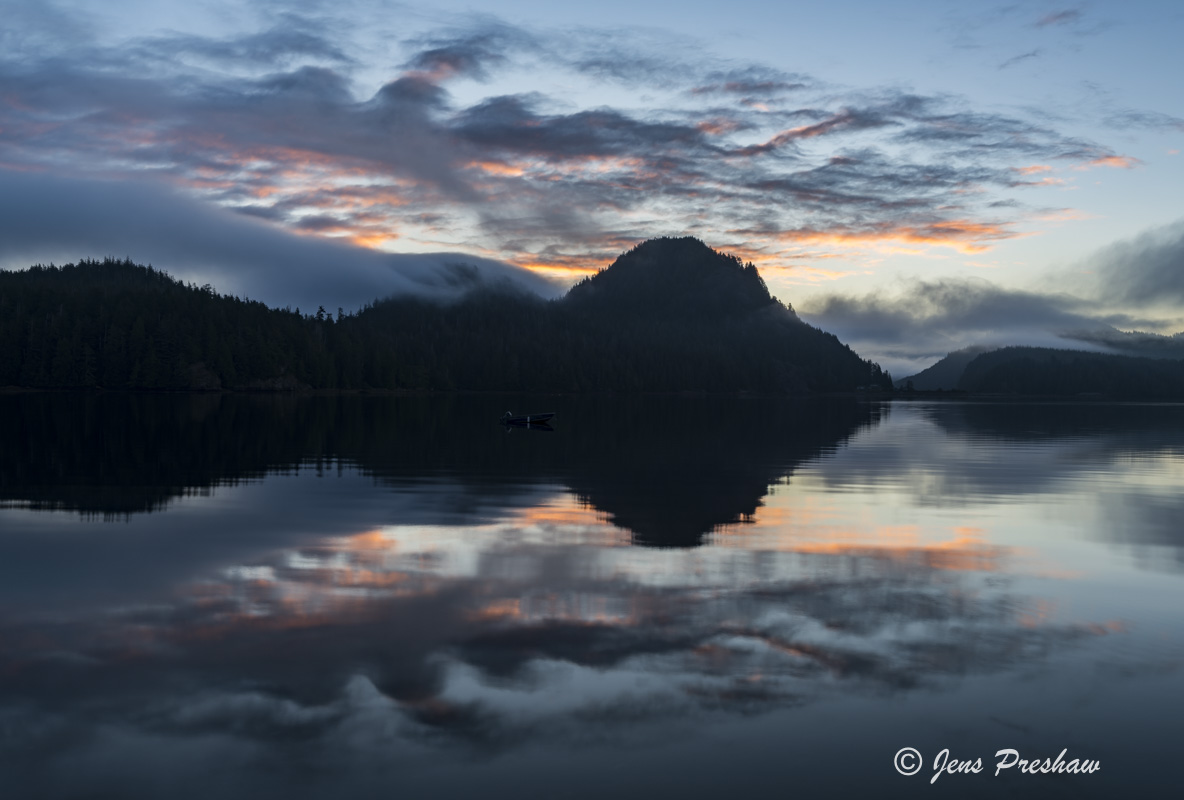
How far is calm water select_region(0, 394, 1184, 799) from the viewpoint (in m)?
10.6

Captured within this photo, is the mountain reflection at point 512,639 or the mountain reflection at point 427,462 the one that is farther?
the mountain reflection at point 427,462

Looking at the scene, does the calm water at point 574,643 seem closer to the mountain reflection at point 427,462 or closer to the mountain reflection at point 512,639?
the mountain reflection at point 512,639

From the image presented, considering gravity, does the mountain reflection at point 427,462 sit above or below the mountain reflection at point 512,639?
above

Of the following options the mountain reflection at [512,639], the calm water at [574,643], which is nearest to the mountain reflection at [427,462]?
the calm water at [574,643]

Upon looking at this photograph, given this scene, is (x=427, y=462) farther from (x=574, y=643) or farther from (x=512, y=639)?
(x=574, y=643)

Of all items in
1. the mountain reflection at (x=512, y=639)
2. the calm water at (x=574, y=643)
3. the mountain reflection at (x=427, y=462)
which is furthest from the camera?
the mountain reflection at (x=427, y=462)

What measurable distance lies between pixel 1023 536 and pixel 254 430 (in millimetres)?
62734

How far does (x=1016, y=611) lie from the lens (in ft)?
58.2

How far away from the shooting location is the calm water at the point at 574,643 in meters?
10.6

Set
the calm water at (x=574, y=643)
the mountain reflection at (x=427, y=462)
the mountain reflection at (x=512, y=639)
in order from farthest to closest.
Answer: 1. the mountain reflection at (x=427, y=462)
2. the mountain reflection at (x=512, y=639)
3. the calm water at (x=574, y=643)

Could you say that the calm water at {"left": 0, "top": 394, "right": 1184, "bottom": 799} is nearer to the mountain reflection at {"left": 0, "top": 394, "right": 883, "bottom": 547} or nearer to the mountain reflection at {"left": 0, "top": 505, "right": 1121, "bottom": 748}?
the mountain reflection at {"left": 0, "top": 505, "right": 1121, "bottom": 748}

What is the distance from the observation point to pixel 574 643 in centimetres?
1505

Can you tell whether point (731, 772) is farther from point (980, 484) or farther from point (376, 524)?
point (980, 484)

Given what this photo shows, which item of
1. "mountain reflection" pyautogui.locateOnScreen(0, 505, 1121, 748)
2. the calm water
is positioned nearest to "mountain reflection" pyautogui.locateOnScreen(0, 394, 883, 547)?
the calm water
